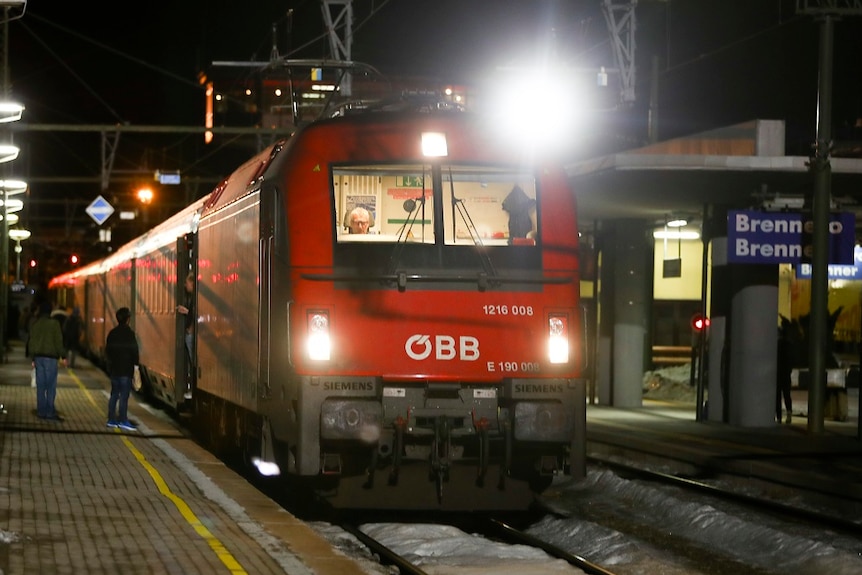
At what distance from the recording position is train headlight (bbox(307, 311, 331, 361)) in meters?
10.9

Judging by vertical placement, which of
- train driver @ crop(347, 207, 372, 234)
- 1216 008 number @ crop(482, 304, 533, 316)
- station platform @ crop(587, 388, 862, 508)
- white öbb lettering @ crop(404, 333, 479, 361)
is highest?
train driver @ crop(347, 207, 372, 234)

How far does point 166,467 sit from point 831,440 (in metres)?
10.3

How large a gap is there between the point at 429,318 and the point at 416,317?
0.11m

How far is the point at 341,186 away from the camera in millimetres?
11438

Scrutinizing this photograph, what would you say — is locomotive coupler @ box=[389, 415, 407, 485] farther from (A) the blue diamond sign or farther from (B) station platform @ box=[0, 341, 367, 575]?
Answer: (A) the blue diamond sign

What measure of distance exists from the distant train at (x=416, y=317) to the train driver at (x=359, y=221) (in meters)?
0.04

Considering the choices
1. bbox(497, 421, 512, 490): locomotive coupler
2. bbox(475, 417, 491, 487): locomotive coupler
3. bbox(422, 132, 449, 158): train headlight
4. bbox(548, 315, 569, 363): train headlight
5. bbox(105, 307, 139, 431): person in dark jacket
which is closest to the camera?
bbox(475, 417, 491, 487): locomotive coupler

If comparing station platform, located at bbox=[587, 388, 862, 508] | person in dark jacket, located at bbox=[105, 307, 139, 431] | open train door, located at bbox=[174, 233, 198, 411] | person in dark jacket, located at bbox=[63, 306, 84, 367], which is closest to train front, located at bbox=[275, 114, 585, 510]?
station platform, located at bbox=[587, 388, 862, 508]

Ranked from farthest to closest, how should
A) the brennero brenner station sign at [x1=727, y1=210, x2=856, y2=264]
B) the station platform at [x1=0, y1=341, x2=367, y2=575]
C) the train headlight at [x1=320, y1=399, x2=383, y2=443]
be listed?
1. the brennero brenner station sign at [x1=727, y1=210, x2=856, y2=264]
2. the train headlight at [x1=320, y1=399, x2=383, y2=443]
3. the station platform at [x1=0, y1=341, x2=367, y2=575]

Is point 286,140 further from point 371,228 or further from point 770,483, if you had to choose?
point 770,483

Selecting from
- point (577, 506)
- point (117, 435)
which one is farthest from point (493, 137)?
point (117, 435)

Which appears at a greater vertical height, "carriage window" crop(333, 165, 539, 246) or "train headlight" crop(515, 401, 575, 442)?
"carriage window" crop(333, 165, 539, 246)

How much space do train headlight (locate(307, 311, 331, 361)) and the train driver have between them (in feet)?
2.58

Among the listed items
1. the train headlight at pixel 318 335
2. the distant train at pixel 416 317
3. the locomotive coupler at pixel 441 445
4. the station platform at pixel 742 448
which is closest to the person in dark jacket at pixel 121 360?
the station platform at pixel 742 448
